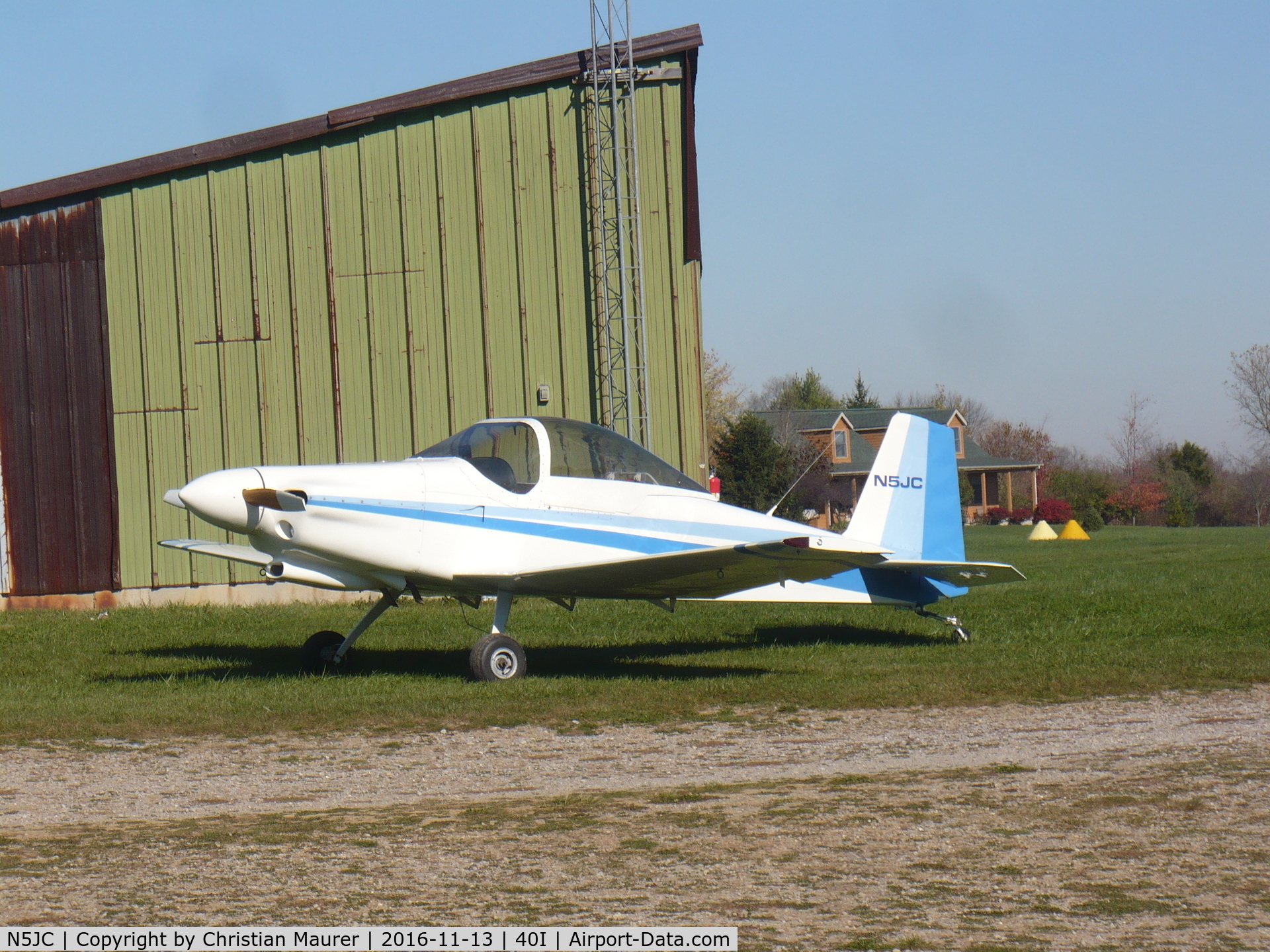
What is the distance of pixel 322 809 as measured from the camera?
5.32 m

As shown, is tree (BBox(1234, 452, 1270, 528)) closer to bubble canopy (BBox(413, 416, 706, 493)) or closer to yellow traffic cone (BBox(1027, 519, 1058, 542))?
yellow traffic cone (BBox(1027, 519, 1058, 542))

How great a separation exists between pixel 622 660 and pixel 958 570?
311 cm

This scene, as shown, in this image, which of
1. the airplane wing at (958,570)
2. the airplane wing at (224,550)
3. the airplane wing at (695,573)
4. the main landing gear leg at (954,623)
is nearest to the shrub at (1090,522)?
the main landing gear leg at (954,623)

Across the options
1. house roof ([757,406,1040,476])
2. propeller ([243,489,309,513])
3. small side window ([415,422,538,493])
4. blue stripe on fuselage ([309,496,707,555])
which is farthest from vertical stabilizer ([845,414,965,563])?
house roof ([757,406,1040,476])

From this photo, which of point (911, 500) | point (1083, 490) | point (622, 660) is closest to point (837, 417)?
point (1083, 490)

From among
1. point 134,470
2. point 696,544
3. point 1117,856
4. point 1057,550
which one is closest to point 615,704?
point 696,544

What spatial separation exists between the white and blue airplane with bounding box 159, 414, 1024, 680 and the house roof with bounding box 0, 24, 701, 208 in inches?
320

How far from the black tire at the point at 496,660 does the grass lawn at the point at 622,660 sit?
145mm

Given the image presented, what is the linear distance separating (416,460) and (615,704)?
8.77ft

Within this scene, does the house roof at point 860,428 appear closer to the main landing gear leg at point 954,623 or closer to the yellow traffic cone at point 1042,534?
the yellow traffic cone at point 1042,534

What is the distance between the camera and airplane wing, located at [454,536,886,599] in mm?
8492

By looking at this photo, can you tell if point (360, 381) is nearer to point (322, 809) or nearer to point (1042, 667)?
point (1042, 667)

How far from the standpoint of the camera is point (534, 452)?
9.62 metres

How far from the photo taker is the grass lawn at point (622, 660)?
8.16 m
